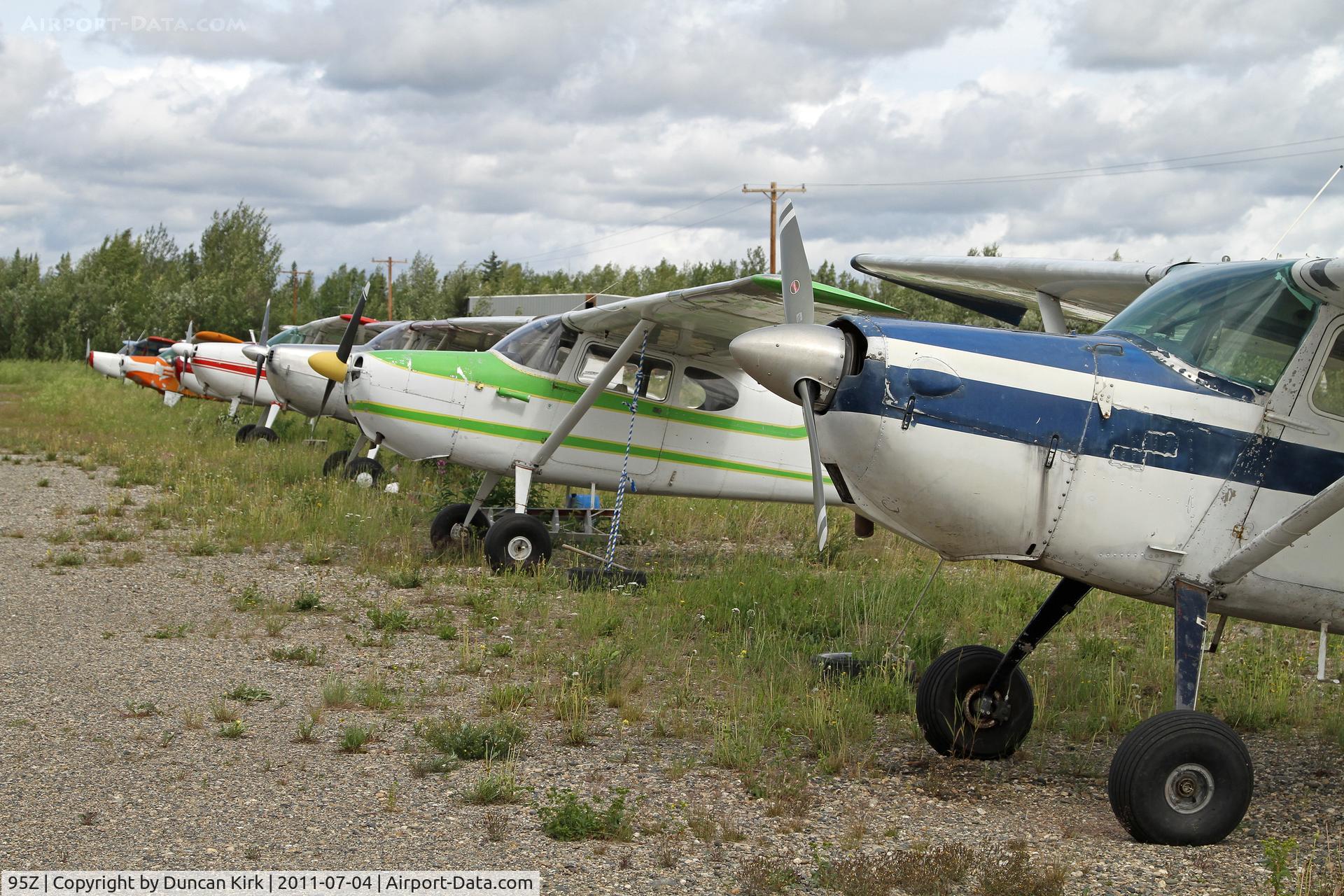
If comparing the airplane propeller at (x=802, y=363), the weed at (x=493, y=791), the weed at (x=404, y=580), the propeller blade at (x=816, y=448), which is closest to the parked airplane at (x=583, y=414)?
the weed at (x=404, y=580)

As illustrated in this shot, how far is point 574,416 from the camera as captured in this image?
12188mm

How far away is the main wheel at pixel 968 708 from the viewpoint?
6426mm

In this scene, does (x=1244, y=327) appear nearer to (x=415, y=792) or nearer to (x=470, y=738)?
(x=470, y=738)

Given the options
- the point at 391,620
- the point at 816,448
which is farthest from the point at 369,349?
the point at 816,448

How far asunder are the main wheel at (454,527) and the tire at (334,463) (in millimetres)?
5605

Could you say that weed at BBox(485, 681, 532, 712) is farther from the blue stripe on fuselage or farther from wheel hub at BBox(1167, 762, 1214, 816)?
wheel hub at BBox(1167, 762, 1214, 816)

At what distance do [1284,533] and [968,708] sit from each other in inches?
76.6

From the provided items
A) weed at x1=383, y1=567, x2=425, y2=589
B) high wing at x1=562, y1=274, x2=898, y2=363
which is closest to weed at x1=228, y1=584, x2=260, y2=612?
weed at x1=383, y1=567, x2=425, y2=589

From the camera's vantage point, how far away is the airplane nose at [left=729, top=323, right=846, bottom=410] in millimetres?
5223

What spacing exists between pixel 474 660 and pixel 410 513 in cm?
678

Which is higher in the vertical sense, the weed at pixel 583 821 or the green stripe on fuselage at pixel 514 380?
the green stripe on fuselage at pixel 514 380

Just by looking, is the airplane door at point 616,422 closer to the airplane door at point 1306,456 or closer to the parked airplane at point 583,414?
the parked airplane at point 583,414

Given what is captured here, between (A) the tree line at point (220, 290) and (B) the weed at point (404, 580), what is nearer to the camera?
(B) the weed at point (404, 580)

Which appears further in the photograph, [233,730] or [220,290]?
[220,290]
